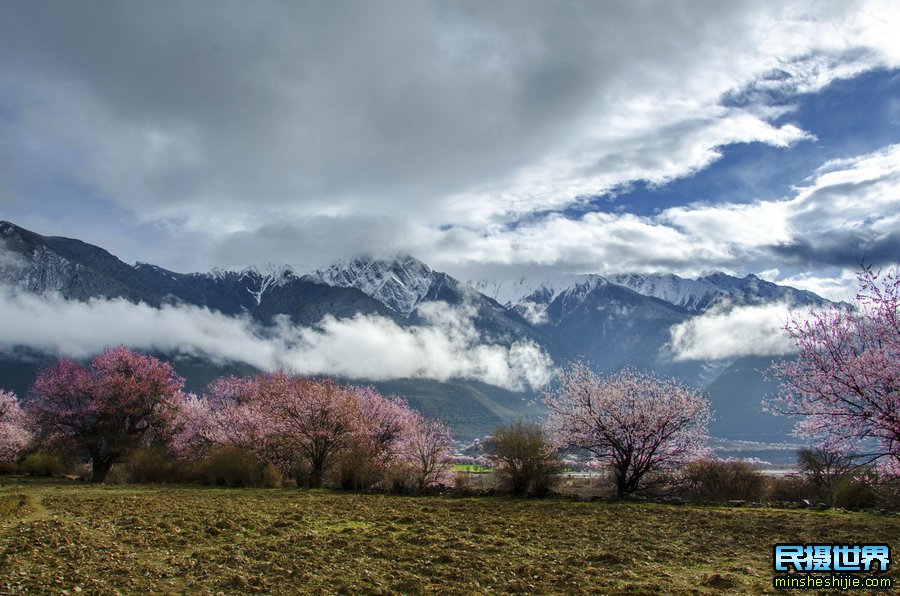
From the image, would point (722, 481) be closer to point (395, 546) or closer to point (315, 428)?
point (395, 546)

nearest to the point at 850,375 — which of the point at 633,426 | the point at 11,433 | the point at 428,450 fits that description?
the point at 633,426

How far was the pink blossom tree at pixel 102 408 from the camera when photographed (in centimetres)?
5084

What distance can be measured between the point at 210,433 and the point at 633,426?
39.9 metres

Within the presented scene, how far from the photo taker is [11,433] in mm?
59281

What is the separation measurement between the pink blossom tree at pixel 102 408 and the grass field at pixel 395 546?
2911 centimetres

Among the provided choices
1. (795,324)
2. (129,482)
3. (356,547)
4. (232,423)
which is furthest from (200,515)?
(232,423)

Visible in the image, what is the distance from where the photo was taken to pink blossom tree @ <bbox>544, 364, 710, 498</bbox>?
113ft

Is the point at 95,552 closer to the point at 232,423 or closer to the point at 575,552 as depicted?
the point at 575,552

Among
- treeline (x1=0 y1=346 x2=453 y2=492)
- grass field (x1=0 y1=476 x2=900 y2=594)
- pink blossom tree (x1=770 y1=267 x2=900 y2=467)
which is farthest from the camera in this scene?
treeline (x1=0 y1=346 x2=453 y2=492)

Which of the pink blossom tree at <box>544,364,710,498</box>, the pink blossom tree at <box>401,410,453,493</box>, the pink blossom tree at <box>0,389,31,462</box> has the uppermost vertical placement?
the pink blossom tree at <box>544,364,710,498</box>

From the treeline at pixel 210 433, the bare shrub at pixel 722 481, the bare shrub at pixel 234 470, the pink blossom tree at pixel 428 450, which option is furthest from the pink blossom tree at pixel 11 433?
the bare shrub at pixel 722 481

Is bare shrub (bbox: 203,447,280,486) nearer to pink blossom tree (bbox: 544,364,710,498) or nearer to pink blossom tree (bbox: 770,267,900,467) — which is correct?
pink blossom tree (bbox: 544,364,710,498)

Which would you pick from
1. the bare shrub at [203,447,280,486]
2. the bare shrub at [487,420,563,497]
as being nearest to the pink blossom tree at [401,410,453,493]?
the bare shrub at [487,420,563,497]

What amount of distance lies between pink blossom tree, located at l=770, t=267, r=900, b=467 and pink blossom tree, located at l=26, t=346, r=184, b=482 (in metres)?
51.7
